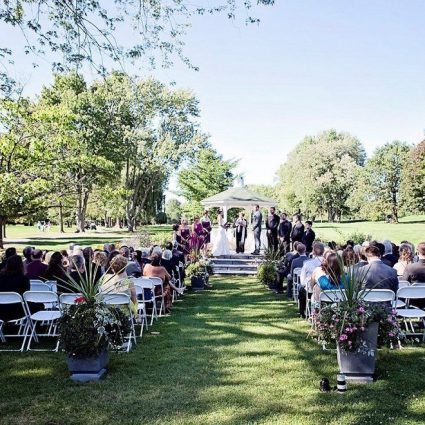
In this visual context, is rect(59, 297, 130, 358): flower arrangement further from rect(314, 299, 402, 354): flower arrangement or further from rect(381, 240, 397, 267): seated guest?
rect(381, 240, 397, 267): seated guest

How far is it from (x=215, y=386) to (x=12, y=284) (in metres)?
3.40

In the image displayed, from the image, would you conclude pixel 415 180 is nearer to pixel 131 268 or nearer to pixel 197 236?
pixel 197 236

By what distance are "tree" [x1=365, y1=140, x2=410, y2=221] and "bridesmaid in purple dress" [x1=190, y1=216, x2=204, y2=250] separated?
1612 inches

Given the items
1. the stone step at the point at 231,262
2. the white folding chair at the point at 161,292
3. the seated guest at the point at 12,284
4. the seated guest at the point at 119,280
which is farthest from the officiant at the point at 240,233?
the seated guest at the point at 12,284

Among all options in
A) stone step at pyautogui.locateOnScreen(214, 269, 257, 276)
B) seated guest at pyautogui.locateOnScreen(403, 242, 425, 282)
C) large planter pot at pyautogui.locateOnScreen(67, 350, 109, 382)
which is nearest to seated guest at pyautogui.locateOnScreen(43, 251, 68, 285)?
large planter pot at pyautogui.locateOnScreen(67, 350, 109, 382)

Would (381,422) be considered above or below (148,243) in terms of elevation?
below

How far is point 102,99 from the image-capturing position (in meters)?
39.4

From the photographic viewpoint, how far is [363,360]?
494cm

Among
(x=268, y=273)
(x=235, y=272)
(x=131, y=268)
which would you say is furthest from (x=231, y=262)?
(x=131, y=268)

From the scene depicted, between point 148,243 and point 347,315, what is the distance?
15814 millimetres

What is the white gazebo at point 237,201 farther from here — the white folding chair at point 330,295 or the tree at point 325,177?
the tree at point 325,177

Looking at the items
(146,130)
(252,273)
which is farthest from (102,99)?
(252,273)

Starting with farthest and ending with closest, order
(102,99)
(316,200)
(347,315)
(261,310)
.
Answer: (316,200) < (102,99) < (261,310) < (347,315)

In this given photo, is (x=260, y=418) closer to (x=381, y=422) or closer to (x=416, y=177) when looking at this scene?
(x=381, y=422)
